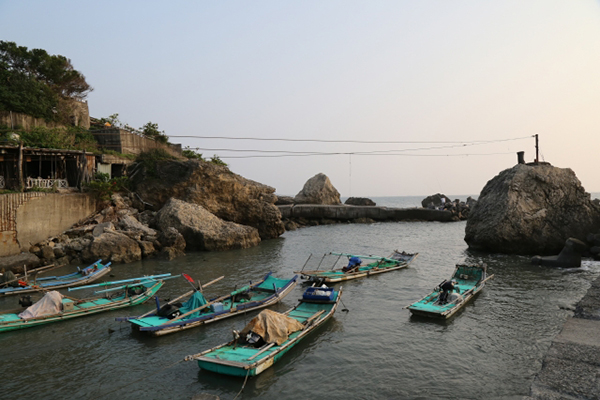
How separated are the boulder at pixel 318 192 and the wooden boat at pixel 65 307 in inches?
1920

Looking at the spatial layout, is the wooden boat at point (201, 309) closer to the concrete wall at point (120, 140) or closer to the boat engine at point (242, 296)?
the boat engine at point (242, 296)

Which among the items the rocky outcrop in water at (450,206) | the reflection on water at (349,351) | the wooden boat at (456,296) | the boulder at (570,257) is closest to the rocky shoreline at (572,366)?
the reflection on water at (349,351)

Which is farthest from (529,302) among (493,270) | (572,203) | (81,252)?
(81,252)

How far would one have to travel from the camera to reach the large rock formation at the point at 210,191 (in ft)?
129

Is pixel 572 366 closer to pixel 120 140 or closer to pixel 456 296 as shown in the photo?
pixel 456 296

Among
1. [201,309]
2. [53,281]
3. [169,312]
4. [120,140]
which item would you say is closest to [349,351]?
[201,309]

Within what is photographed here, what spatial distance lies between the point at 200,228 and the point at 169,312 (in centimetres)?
1864

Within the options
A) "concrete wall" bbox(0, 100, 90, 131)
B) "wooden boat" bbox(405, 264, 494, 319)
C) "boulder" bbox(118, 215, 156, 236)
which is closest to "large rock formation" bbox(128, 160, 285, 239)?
"boulder" bbox(118, 215, 156, 236)

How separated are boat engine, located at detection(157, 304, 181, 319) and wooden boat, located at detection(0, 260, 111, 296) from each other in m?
8.40

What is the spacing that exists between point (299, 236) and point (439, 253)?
674 inches

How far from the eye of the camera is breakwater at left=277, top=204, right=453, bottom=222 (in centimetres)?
6141

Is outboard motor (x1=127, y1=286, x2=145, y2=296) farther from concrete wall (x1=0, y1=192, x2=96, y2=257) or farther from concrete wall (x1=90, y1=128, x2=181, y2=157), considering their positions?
concrete wall (x1=90, y1=128, x2=181, y2=157)

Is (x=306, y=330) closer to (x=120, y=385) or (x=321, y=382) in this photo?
(x=321, y=382)

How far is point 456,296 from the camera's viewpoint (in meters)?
18.7
